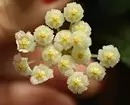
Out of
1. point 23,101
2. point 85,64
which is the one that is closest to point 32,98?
point 23,101

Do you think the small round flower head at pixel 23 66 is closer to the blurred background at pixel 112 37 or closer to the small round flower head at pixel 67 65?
the small round flower head at pixel 67 65

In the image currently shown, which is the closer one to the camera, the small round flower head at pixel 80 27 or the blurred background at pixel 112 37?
the small round flower head at pixel 80 27

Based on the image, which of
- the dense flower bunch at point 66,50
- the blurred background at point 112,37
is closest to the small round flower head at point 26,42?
the dense flower bunch at point 66,50

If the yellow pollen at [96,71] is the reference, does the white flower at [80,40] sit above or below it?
above

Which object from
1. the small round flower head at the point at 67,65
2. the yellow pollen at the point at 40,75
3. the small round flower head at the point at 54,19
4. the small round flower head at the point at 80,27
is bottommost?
the yellow pollen at the point at 40,75

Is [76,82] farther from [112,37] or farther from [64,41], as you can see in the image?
[112,37]

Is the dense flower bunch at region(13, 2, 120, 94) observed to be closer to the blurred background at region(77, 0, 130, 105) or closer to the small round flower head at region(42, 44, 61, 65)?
the small round flower head at region(42, 44, 61, 65)

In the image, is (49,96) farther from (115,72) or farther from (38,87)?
(115,72)

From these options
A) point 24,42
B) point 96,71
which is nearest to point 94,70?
point 96,71

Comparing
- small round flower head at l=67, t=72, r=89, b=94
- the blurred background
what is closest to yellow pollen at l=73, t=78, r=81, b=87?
small round flower head at l=67, t=72, r=89, b=94
